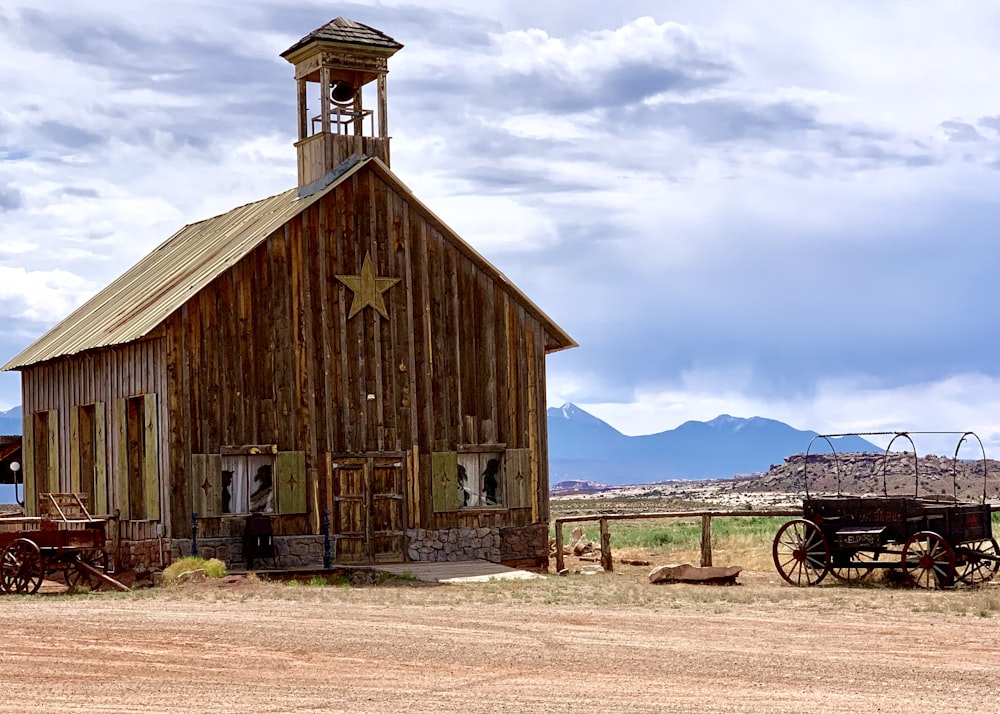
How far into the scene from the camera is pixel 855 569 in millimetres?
24875

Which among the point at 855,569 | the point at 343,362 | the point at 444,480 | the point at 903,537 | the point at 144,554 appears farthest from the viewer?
the point at 444,480

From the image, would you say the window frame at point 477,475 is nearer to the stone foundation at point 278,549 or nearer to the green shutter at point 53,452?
the stone foundation at point 278,549

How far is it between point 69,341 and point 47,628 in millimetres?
13713

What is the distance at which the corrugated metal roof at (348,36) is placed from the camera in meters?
29.2

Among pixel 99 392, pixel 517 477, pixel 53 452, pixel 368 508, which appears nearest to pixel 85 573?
pixel 99 392

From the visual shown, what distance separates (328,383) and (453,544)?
155 inches

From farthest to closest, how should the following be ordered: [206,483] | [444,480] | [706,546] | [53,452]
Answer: [53,452]
[444,480]
[706,546]
[206,483]

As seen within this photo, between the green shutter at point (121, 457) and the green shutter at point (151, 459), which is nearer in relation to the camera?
the green shutter at point (151, 459)

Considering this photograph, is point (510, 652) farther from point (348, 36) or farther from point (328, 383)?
point (348, 36)

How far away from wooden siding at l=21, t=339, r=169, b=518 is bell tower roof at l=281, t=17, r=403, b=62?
7059 mm

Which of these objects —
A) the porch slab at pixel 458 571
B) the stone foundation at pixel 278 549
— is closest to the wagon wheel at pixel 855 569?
the porch slab at pixel 458 571

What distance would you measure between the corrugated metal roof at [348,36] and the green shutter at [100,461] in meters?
8.14

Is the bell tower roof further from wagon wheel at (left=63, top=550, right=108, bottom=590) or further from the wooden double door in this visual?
wagon wheel at (left=63, top=550, right=108, bottom=590)

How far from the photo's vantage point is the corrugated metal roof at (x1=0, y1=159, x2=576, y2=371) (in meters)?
26.7
